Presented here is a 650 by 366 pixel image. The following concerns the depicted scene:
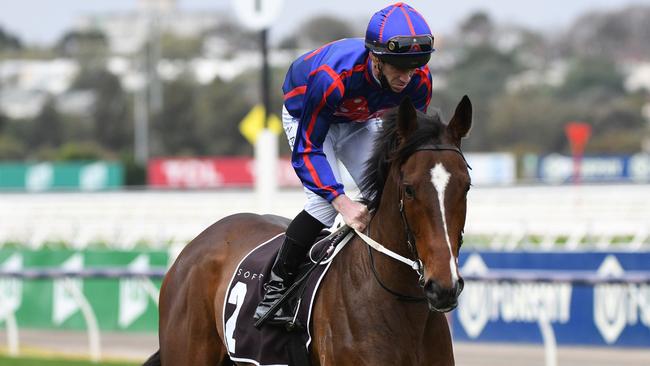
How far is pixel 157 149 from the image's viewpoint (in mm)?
66875

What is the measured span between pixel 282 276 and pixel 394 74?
3.32 feet

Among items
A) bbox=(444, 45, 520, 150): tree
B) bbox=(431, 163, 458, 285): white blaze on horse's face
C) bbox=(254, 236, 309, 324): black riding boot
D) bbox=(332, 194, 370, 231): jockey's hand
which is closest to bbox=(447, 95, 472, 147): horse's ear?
bbox=(431, 163, 458, 285): white blaze on horse's face

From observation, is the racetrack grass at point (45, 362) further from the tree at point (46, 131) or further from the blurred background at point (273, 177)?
the tree at point (46, 131)

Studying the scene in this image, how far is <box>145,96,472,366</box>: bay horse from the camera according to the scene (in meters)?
4.02

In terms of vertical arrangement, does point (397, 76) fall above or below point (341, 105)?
above

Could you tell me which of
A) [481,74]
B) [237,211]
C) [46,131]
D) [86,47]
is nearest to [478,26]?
[481,74]

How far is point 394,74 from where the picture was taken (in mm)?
4598

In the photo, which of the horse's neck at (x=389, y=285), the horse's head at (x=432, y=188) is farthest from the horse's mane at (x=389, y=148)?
the horse's neck at (x=389, y=285)

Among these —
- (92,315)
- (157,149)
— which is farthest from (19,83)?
(92,315)

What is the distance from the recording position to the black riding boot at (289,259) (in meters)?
4.92

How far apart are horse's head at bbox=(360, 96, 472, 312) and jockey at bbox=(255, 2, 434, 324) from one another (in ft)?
0.79

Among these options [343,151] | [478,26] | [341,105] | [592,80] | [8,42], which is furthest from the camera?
[8,42]

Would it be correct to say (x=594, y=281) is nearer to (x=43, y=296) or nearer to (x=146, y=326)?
(x=146, y=326)

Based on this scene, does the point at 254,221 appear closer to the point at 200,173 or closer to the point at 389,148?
the point at 389,148
